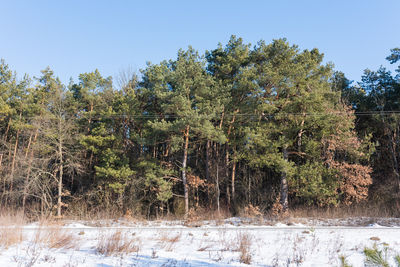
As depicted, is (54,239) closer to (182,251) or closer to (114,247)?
(114,247)

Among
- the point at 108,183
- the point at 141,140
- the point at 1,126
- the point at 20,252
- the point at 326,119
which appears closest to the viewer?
the point at 20,252

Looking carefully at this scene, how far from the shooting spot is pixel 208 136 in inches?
762

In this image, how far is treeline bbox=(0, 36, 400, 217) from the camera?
64.3 feet

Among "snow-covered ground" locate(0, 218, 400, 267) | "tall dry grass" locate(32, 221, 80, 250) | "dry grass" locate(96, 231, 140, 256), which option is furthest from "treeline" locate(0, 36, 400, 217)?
"dry grass" locate(96, 231, 140, 256)

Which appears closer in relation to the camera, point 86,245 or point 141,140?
point 86,245

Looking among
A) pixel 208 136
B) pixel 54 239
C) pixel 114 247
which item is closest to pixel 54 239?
pixel 54 239

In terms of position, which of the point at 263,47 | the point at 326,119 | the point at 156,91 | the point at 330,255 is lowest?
the point at 330,255

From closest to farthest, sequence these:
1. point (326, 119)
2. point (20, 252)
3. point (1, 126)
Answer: point (20, 252) < point (326, 119) < point (1, 126)

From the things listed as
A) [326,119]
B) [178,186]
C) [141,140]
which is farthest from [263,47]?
[178,186]

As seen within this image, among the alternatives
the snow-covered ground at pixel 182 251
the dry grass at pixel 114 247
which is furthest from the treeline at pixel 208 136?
the dry grass at pixel 114 247

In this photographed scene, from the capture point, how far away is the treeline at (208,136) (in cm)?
1961

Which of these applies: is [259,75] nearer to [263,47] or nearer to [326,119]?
[263,47]

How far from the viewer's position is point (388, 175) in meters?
25.0

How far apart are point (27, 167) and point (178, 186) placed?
1236cm
